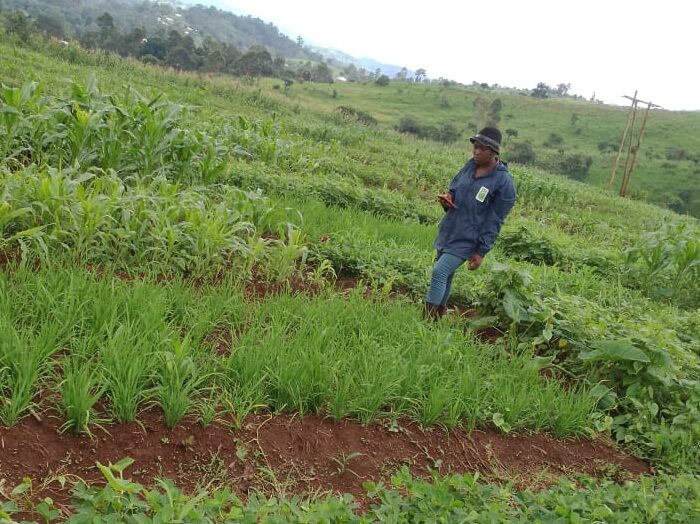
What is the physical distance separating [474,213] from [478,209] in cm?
5

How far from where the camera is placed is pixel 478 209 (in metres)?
4.77

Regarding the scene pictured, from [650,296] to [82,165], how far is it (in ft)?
23.6

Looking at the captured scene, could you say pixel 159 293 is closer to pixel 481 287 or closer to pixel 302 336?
pixel 302 336

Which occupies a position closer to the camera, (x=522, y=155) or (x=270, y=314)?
(x=270, y=314)

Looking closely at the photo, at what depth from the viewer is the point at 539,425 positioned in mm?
3656

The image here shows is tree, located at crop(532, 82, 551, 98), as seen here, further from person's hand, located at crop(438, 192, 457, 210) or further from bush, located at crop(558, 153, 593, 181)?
person's hand, located at crop(438, 192, 457, 210)

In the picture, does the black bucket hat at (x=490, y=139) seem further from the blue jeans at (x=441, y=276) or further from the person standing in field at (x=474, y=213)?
the blue jeans at (x=441, y=276)

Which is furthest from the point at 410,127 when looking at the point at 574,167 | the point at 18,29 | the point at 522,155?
the point at 18,29

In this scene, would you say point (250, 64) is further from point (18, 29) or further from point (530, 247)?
point (530, 247)

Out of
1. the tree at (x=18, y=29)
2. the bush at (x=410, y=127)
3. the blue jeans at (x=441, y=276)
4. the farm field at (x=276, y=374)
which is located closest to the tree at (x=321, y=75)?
the bush at (x=410, y=127)

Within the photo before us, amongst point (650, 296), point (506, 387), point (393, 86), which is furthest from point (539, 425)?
point (393, 86)

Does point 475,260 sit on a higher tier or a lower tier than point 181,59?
lower

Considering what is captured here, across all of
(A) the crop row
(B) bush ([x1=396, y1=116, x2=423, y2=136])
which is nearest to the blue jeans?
(A) the crop row

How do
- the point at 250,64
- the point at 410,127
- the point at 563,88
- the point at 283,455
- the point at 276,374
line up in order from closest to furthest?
the point at 283,455 → the point at 276,374 → the point at 410,127 → the point at 250,64 → the point at 563,88
